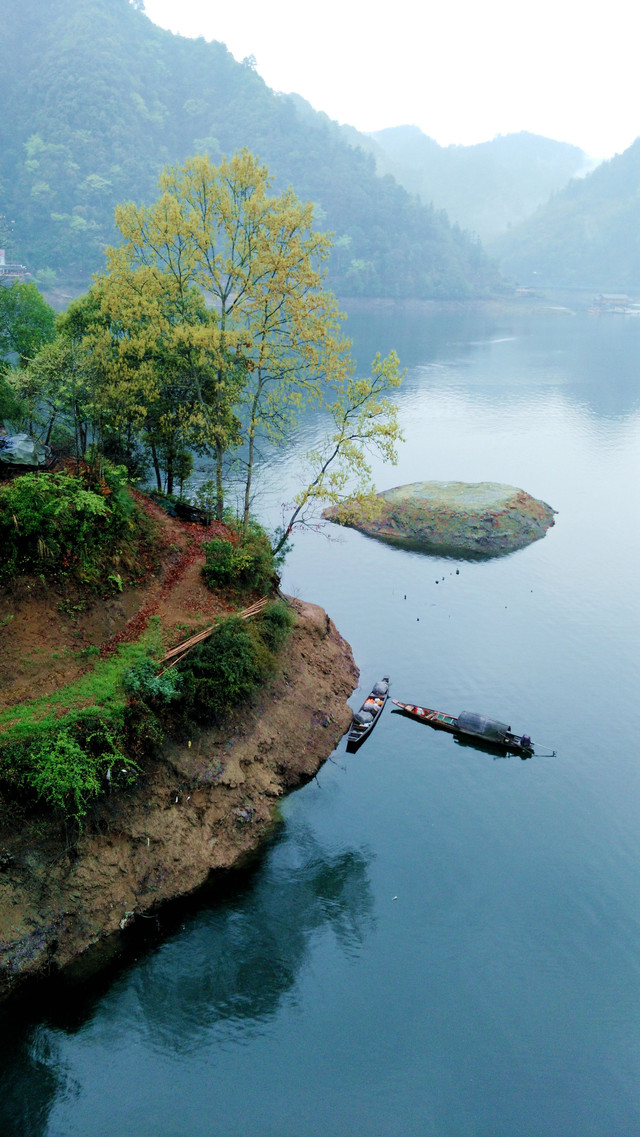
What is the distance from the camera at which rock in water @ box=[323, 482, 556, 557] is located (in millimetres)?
66750

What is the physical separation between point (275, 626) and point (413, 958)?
15979 mm

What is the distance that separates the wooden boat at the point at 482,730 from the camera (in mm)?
38281

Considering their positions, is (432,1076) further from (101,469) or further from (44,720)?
(101,469)

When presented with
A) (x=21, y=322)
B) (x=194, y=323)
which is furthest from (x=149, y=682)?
(x=21, y=322)

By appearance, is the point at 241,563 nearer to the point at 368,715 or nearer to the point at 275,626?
the point at 275,626

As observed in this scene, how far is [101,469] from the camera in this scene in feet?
109

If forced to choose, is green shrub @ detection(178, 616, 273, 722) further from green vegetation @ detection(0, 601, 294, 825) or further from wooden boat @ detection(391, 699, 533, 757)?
wooden boat @ detection(391, 699, 533, 757)

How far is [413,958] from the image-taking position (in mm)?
26281

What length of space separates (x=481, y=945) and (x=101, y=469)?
25614mm

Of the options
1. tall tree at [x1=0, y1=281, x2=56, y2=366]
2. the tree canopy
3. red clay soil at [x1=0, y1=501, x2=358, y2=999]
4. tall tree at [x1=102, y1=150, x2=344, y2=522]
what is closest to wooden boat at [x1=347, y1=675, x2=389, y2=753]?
red clay soil at [x1=0, y1=501, x2=358, y2=999]

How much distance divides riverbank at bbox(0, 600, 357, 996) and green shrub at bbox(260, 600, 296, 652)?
57.5 inches

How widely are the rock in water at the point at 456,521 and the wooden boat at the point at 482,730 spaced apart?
27.6 meters

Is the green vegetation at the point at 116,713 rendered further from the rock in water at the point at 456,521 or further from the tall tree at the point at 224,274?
the rock in water at the point at 456,521

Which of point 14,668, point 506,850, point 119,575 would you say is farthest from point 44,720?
point 506,850
